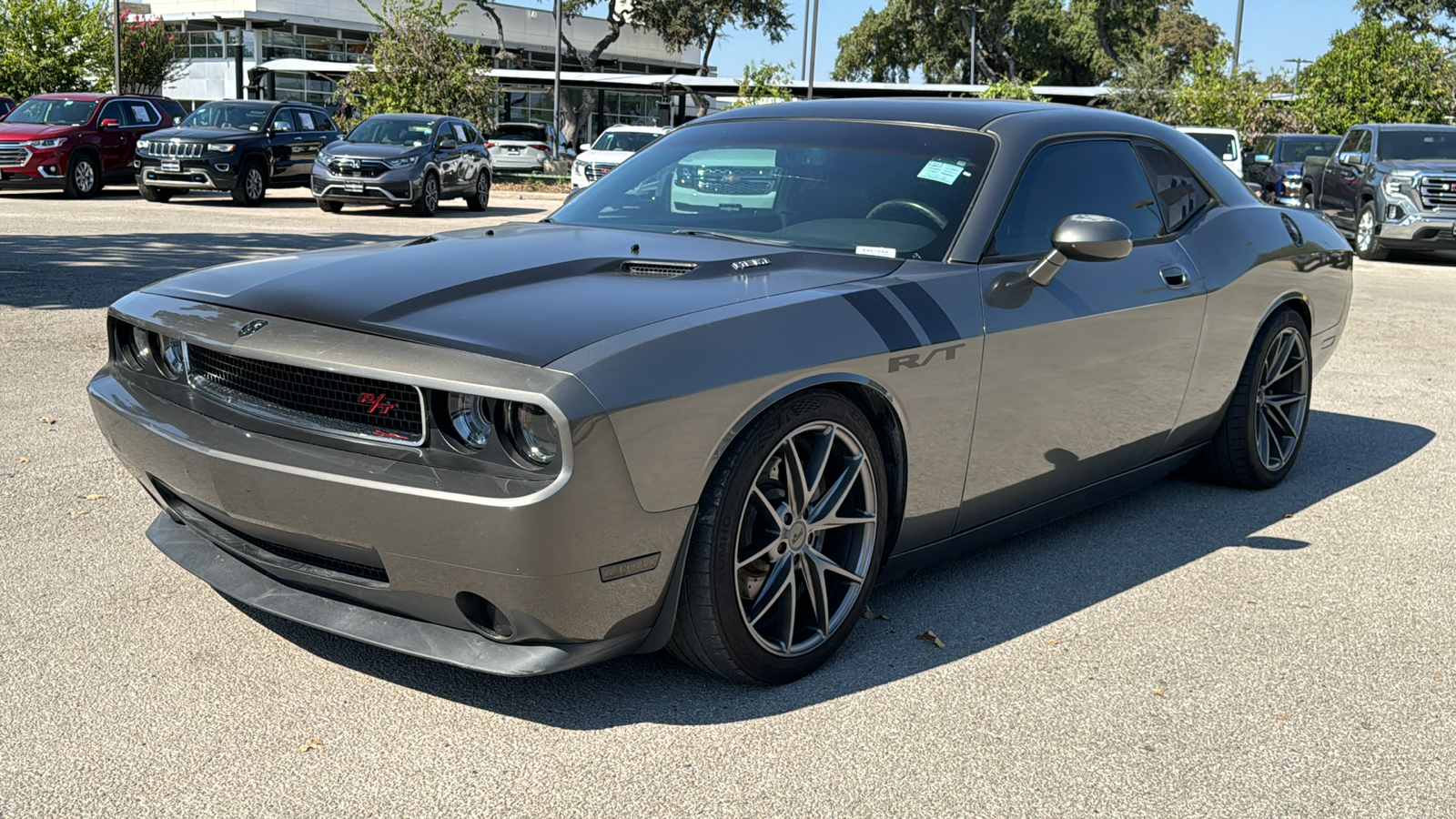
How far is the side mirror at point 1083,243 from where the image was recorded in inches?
156

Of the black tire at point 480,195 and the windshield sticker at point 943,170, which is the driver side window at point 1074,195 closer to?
the windshield sticker at point 943,170

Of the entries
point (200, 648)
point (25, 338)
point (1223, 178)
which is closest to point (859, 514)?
point (200, 648)

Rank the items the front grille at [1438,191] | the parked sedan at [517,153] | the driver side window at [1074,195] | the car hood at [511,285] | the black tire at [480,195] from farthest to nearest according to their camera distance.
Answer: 1. the parked sedan at [517,153]
2. the black tire at [480,195]
3. the front grille at [1438,191]
4. the driver side window at [1074,195]
5. the car hood at [511,285]

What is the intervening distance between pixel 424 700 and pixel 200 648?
703 millimetres

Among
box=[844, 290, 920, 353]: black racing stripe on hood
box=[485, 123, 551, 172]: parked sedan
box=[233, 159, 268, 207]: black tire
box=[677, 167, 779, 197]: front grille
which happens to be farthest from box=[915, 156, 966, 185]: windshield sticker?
box=[485, 123, 551, 172]: parked sedan

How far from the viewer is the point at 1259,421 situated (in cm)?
553

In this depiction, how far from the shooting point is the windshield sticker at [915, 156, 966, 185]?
13.7ft

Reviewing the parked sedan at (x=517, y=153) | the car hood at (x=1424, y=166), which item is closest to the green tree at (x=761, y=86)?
the parked sedan at (x=517, y=153)

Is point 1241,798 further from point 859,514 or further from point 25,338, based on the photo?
point 25,338

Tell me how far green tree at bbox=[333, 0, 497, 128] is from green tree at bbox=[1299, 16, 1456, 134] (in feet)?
69.0

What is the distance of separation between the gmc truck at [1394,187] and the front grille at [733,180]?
48.4ft

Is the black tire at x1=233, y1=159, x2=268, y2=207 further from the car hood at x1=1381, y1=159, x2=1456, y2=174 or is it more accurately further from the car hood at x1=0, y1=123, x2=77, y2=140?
the car hood at x1=1381, y1=159, x2=1456, y2=174

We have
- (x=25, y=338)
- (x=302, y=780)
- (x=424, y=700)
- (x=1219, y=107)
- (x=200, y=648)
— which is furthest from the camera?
(x=1219, y=107)

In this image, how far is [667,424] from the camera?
2979 mm
